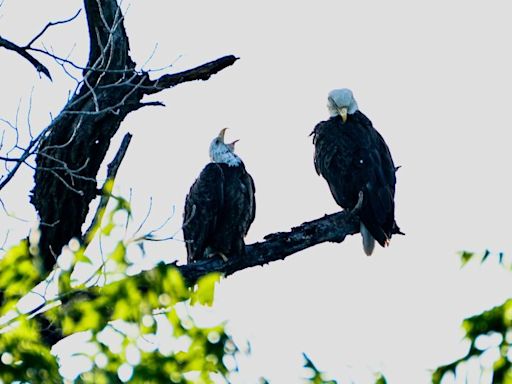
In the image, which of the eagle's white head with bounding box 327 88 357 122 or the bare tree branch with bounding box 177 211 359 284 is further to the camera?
the eagle's white head with bounding box 327 88 357 122

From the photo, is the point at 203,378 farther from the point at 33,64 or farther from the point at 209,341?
the point at 33,64

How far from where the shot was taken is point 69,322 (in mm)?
Result: 3713

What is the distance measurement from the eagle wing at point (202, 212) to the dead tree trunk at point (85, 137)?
1.65 metres

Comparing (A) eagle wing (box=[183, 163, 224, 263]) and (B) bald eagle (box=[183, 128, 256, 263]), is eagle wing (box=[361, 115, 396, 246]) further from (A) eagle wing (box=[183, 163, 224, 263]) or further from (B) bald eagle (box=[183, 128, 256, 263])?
(A) eagle wing (box=[183, 163, 224, 263])

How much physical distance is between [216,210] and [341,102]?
6.20ft

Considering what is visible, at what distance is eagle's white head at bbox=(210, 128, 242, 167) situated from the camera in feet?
31.3

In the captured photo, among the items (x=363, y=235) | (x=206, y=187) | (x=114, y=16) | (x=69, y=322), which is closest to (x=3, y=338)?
(x=69, y=322)

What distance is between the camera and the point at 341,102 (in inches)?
416

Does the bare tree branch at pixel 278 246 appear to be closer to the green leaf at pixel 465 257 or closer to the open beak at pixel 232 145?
the open beak at pixel 232 145

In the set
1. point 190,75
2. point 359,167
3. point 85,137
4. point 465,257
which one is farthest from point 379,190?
point 465,257

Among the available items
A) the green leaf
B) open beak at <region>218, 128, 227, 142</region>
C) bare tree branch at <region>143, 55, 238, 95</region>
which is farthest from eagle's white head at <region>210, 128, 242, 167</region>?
the green leaf

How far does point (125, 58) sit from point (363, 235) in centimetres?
278

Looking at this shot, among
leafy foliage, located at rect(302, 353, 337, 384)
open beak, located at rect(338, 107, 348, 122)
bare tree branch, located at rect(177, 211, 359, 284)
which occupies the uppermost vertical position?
open beak, located at rect(338, 107, 348, 122)

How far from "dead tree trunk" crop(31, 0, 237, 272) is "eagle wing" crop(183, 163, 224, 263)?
165cm
